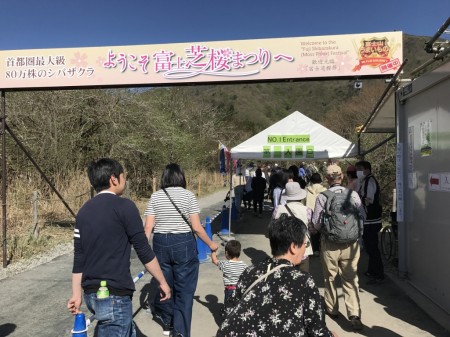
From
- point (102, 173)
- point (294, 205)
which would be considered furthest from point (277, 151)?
point (102, 173)

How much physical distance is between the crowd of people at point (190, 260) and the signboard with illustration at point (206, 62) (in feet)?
9.08

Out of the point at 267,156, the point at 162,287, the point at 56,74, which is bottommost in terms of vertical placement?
the point at 162,287

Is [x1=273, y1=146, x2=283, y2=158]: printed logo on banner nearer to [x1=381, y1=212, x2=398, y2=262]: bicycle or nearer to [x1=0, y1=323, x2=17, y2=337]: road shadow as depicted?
[x1=381, y1=212, x2=398, y2=262]: bicycle

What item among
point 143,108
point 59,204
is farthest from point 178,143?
point 59,204

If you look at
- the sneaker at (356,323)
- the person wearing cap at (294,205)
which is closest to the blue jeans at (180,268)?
the person wearing cap at (294,205)

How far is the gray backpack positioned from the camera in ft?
14.4

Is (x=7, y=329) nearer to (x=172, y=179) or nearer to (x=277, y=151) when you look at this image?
(x=172, y=179)

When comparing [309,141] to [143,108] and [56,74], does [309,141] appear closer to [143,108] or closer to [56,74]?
[56,74]

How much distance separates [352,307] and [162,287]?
8.59 ft

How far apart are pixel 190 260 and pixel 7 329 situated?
7.89 feet

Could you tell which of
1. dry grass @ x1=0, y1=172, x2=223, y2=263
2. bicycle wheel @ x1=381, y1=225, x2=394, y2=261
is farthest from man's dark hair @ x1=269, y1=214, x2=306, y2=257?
dry grass @ x1=0, y1=172, x2=223, y2=263

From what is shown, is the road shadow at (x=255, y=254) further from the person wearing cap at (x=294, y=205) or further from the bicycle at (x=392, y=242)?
the person wearing cap at (x=294, y=205)

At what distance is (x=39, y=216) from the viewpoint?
37.3 ft

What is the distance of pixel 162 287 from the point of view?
9.53 feet
